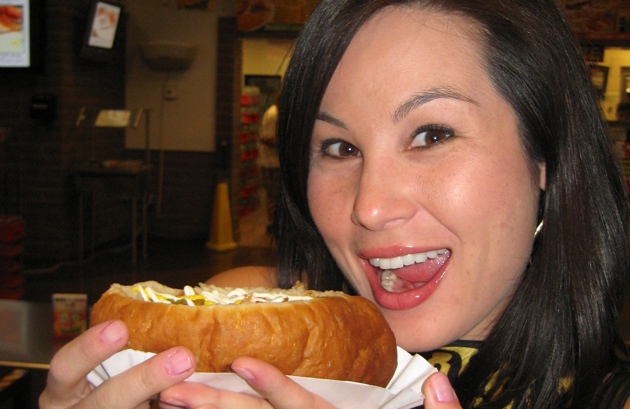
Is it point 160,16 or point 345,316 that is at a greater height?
point 160,16

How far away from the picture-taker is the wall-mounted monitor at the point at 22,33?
22.8ft

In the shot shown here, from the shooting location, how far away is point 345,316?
117 centimetres

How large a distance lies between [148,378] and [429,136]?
755 millimetres

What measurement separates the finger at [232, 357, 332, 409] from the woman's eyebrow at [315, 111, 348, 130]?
1.95 ft

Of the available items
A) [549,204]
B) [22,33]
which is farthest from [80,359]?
[22,33]

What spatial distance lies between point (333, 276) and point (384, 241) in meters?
0.58

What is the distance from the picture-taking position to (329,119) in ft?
4.57

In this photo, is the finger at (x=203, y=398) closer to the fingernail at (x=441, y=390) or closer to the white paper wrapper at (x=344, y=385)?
the white paper wrapper at (x=344, y=385)

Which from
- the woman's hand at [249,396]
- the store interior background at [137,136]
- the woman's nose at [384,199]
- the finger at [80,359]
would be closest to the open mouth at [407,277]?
the woman's nose at [384,199]

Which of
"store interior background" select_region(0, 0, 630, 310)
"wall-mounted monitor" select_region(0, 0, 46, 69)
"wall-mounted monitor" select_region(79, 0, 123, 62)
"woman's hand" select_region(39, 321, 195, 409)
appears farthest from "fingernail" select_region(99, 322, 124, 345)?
"wall-mounted monitor" select_region(79, 0, 123, 62)

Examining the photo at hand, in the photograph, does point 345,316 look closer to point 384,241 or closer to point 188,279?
point 384,241

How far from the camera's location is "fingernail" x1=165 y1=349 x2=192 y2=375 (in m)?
0.97

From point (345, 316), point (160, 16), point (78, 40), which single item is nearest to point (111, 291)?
point (345, 316)

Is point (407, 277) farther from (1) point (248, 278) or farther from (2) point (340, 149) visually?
(1) point (248, 278)
